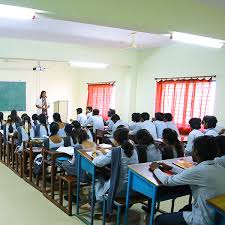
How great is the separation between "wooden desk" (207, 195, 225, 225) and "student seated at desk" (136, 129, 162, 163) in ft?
4.47

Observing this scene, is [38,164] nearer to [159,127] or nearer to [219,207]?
[159,127]

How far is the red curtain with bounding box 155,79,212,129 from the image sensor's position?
6.04m

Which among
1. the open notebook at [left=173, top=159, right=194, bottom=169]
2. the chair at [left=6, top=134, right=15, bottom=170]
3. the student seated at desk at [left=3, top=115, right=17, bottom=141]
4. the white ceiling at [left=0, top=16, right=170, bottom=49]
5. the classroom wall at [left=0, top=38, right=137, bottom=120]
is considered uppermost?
the white ceiling at [left=0, top=16, right=170, bottom=49]

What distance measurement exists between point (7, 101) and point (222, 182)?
354 inches

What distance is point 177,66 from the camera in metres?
6.61

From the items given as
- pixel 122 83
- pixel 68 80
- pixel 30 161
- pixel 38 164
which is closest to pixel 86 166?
pixel 38 164

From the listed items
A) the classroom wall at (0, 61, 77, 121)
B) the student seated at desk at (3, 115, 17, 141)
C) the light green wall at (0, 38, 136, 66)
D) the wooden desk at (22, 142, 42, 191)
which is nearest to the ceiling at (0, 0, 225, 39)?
the wooden desk at (22, 142, 42, 191)

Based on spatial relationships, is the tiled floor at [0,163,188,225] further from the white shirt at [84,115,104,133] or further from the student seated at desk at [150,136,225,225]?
the white shirt at [84,115,104,133]

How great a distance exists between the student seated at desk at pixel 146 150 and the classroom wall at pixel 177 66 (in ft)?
9.55

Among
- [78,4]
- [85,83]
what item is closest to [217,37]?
[78,4]

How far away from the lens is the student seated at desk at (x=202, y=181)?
6.41 feet

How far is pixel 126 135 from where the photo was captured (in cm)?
300

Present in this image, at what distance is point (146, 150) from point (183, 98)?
355 cm

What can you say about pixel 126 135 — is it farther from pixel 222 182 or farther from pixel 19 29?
pixel 19 29
